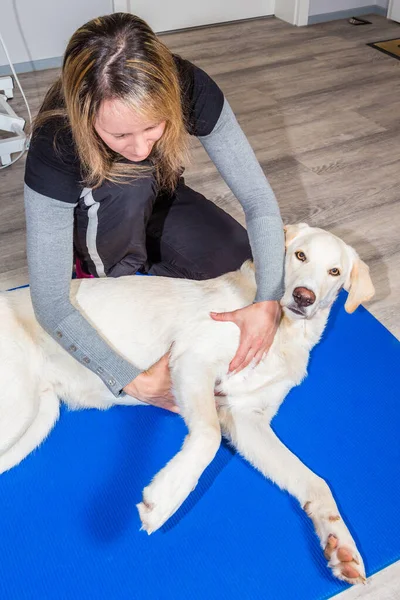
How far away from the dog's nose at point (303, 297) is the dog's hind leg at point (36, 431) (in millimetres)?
704

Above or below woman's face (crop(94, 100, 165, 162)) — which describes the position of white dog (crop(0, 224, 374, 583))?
below

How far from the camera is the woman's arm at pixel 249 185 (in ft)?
5.65

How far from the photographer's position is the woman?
137 centimetres

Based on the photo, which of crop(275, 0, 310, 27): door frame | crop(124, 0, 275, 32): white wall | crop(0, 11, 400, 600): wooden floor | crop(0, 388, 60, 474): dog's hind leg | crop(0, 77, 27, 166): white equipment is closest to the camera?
crop(0, 388, 60, 474): dog's hind leg

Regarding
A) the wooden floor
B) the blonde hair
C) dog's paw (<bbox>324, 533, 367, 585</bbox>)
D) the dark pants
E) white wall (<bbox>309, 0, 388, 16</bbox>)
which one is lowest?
the wooden floor

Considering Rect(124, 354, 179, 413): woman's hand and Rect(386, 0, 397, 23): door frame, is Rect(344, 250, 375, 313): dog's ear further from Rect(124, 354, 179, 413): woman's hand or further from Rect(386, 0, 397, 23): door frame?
Rect(386, 0, 397, 23): door frame

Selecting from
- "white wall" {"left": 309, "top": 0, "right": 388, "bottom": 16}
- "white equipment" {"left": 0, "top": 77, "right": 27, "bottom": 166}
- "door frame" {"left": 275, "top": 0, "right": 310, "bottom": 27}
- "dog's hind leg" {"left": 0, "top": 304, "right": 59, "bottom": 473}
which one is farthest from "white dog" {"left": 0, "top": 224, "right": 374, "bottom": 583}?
"white wall" {"left": 309, "top": 0, "right": 388, "bottom": 16}

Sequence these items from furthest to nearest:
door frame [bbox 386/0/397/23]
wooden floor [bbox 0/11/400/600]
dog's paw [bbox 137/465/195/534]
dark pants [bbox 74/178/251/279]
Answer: door frame [bbox 386/0/397/23] → wooden floor [bbox 0/11/400/600] → dark pants [bbox 74/178/251/279] → dog's paw [bbox 137/465/195/534]

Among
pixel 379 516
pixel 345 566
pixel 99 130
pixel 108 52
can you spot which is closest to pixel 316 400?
pixel 379 516

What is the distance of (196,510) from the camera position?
160 centimetres

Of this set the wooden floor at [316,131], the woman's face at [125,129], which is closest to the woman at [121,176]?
the woman's face at [125,129]

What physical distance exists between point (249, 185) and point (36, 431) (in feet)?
2.95

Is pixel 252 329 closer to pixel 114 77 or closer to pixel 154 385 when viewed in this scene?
pixel 154 385

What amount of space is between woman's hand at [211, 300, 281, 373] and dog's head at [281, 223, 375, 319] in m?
0.06
